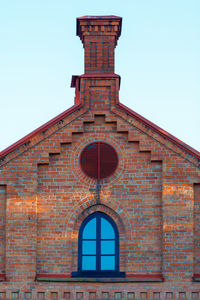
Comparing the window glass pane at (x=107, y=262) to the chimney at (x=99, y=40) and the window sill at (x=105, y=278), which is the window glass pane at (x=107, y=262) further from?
the chimney at (x=99, y=40)

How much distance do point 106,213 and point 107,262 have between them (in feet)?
5.22

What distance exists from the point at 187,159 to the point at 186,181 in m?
0.72

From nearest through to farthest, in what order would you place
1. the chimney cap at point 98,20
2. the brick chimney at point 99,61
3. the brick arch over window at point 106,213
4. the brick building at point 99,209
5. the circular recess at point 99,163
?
the brick building at point 99,209, the brick arch over window at point 106,213, the circular recess at point 99,163, the brick chimney at point 99,61, the chimney cap at point 98,20

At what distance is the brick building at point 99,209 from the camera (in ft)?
71.9

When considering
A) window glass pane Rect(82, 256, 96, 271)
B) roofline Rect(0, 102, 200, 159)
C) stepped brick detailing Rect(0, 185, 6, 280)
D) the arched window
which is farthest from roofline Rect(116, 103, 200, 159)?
stepped brick detailing Rect(0, 185, 6, 280)

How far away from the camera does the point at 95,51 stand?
918 inches

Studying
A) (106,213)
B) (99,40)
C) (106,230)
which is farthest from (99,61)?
(106,230)

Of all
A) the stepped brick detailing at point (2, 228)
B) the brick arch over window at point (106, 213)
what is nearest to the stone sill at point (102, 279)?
the brick arch over window at point (106, 213)

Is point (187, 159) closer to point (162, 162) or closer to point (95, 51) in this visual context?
point (162, 162)

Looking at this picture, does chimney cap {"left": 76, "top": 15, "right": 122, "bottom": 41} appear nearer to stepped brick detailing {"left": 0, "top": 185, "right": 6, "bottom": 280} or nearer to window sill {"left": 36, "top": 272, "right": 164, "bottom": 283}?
stepped brick detailing {"left": 0, "top": 185, "right": 6, "bottom": 280}

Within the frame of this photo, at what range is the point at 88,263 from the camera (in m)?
22.3

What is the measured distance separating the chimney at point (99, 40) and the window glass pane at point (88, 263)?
6.23m

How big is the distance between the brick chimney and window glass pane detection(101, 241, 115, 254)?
4427 mm

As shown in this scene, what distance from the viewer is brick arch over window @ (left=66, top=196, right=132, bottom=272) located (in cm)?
2225
